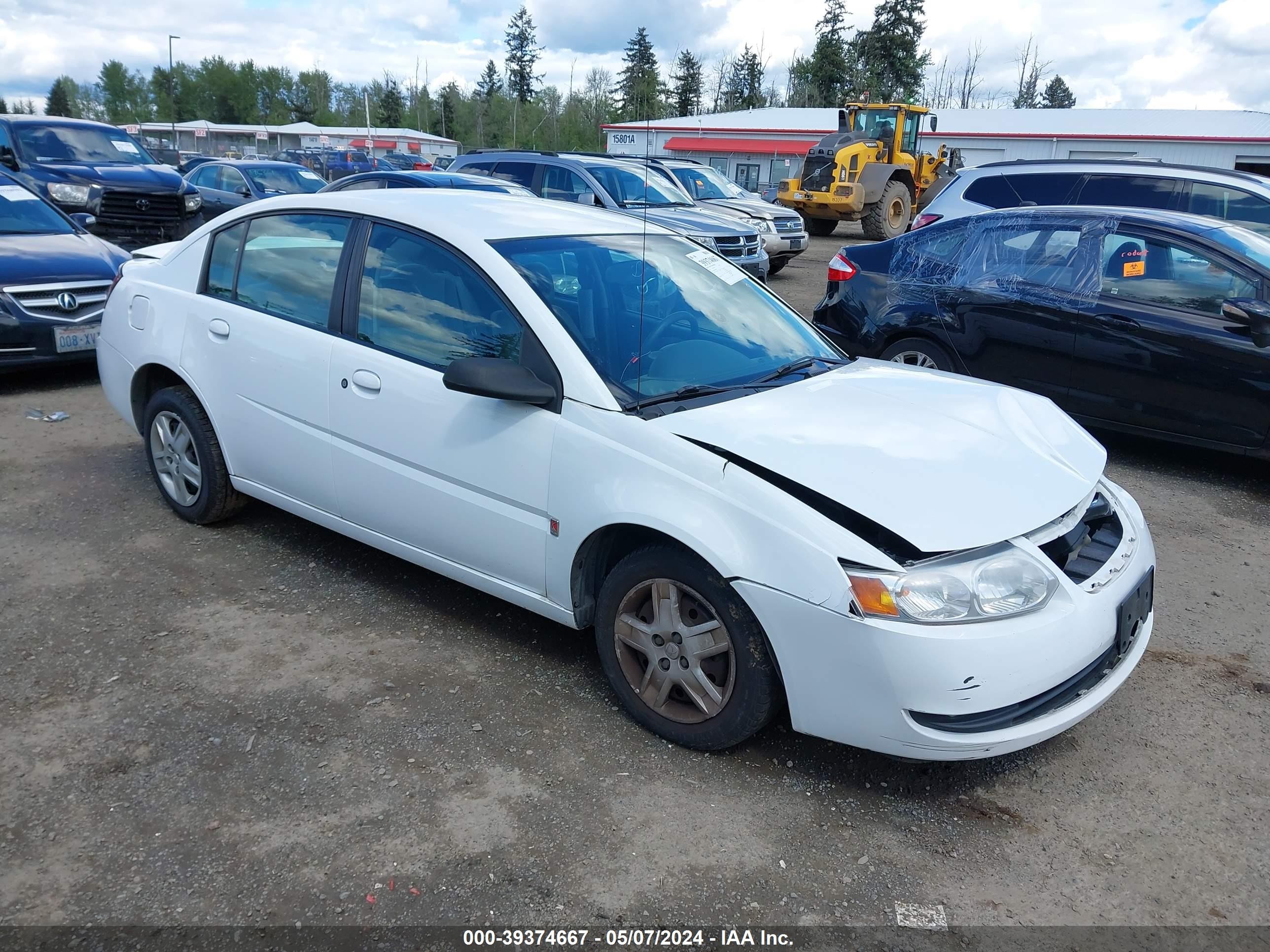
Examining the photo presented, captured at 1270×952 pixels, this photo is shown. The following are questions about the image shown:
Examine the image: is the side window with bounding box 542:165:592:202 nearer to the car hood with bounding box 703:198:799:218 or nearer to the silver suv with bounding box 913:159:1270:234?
the car hood with bounding box 703:198:799:218

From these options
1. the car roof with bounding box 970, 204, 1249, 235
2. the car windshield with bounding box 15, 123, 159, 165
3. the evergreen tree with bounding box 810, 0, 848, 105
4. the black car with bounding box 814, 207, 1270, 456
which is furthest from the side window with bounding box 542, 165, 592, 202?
the evergreen tree with bounding box 810, 0, 848, 105

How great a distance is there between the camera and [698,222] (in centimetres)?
1313

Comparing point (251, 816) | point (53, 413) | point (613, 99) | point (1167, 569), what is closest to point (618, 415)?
point (251, 816)

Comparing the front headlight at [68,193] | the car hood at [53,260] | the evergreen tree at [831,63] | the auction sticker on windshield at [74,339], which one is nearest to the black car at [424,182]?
the front headlight at [68,193]

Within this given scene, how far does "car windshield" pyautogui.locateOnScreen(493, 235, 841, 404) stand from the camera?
3.43 meters

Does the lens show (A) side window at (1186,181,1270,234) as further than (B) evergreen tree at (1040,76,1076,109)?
No

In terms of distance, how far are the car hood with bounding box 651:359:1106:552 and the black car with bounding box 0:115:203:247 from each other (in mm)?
11951

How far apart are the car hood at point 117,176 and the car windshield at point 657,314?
36.9ft

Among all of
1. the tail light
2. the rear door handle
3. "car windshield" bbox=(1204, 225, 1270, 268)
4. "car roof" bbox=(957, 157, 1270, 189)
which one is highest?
"car roof" bbox=(957, 157, 1270, 189)

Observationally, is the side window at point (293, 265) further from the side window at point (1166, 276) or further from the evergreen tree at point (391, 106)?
the evergreen tree at point (391, 106)

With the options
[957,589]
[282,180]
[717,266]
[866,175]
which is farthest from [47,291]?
[866,175]

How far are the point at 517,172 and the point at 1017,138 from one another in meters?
36.0

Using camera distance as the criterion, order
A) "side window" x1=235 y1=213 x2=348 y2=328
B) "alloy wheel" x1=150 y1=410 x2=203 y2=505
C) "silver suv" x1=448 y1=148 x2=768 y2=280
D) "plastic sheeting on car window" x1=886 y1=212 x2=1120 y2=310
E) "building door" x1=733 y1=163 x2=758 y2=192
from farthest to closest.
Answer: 1. "building door" x1=733 y1=163 x2=758 y2=192
2. "silver suv" x1=448 y1=148 x2=768 y2=280
3. "plastic sheeting on car window" x1=886 y1=212 x2=1120 y2=310
4. "alloy wheel" x1=150 y1=410 x2=203 y2=505
5. "side window" x1=235 y1=213 x2=348 y2=328

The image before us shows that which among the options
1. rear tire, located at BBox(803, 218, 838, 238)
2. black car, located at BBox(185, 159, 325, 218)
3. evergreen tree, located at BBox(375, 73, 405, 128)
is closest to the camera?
black car, located at BBox(185, 159, 325, 218)
